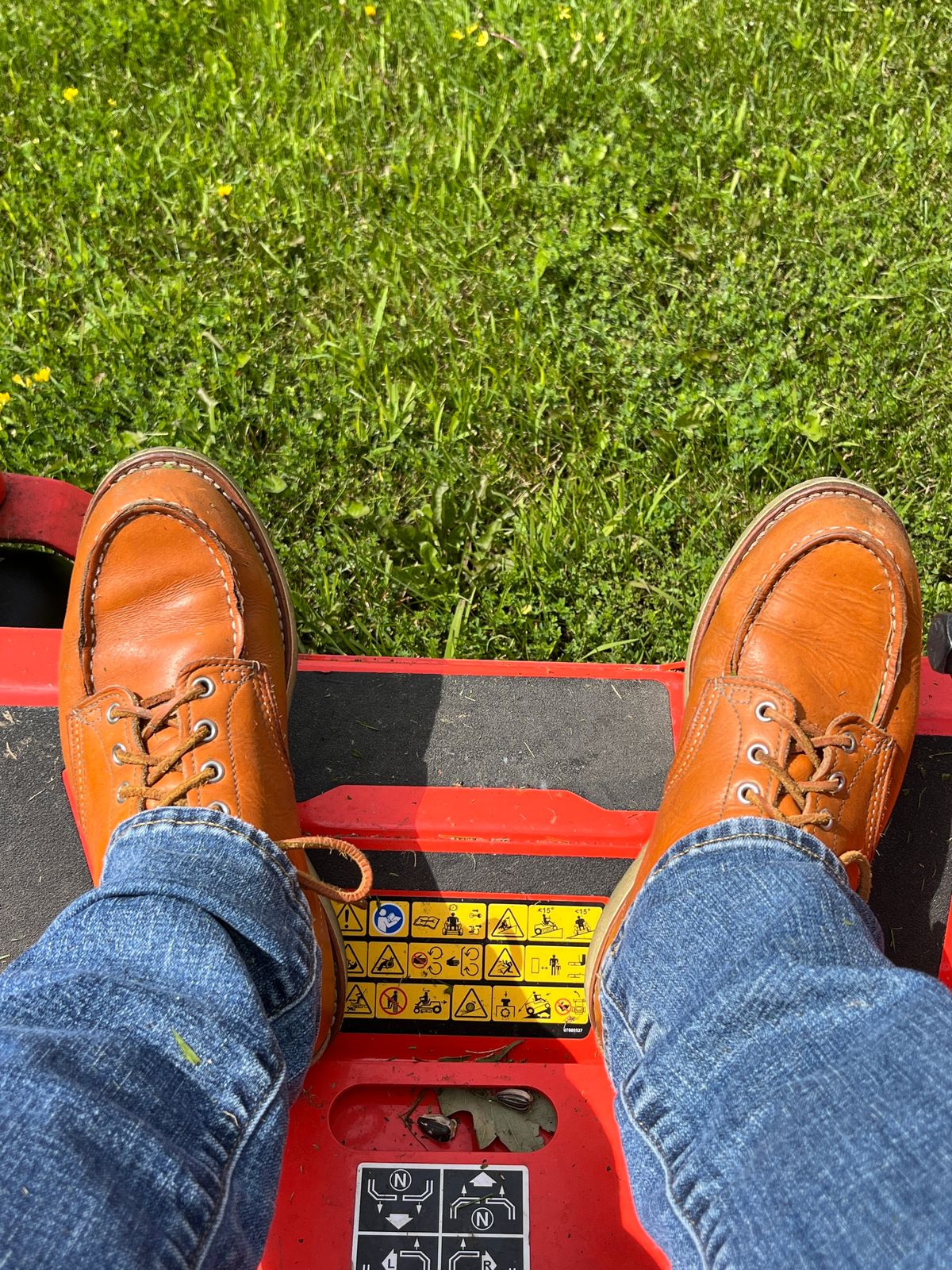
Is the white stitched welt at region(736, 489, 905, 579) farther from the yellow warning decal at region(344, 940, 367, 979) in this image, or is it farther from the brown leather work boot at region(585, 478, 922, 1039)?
the yellow warning decal at region(344, 940, 367, 979)

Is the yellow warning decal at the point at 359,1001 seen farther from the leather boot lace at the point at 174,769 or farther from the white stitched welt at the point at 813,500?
the white stitched welt at the point at 813,500

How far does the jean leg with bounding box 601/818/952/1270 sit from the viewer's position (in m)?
0.84

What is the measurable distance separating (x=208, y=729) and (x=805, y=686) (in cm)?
81

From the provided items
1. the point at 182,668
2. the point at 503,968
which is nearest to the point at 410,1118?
the point at 503,968

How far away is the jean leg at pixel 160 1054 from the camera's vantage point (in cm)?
83

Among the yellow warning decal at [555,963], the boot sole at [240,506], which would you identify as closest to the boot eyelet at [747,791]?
the yellow warning decal at [555,963]

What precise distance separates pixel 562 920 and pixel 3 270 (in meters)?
1.64

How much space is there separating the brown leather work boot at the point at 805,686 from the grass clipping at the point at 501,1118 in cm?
12

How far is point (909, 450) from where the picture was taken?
1.89 metres

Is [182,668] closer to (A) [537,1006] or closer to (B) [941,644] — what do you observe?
(A) [537,1006]

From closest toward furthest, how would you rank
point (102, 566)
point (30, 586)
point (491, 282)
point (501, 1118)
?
point (501, 1118), point (102, 566), point (30, 586), point (491, 282)

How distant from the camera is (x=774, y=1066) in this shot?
3.13 ft

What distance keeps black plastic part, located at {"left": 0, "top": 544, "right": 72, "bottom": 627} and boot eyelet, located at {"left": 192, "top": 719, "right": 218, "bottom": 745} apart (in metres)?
0.44

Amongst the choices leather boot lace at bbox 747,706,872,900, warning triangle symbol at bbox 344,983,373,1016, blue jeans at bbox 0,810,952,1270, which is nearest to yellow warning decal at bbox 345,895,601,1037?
warning triangle symbol at bbox 344,983,373,1016
